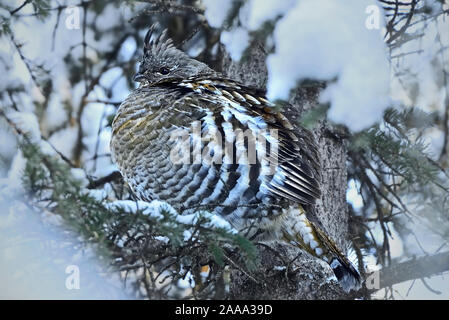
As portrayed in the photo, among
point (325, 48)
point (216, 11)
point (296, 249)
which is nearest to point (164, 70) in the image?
point (216, 11)

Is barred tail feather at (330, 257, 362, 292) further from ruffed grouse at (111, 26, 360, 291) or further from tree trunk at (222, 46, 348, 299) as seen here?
tree trunk at (222, 46, 348, 299)

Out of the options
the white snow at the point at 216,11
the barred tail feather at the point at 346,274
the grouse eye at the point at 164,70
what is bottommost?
the barred tail feather at the point at 346,274

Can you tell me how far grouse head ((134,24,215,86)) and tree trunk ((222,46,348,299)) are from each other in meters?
0.33

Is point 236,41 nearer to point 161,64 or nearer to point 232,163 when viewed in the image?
point 161,64

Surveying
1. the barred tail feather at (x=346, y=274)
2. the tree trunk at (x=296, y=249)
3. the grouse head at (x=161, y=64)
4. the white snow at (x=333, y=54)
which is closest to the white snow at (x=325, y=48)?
the white snow at (x=333, y=54)

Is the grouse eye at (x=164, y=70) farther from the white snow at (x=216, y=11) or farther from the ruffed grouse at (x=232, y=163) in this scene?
the ruffed grouse at (x=232, y=163)

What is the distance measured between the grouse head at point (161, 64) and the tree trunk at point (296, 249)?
0.33 metres

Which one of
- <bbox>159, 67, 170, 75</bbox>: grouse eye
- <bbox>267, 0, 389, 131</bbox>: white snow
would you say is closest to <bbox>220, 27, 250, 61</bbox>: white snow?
<bbox>267, 0, 389, 131</bbox>: white snow

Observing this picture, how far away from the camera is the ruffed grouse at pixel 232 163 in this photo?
3.32 meters

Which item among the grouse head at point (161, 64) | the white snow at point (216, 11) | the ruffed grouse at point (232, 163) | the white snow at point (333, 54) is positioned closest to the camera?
the ruffed grouse at point (232, 163)

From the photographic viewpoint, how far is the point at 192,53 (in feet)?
16.9
